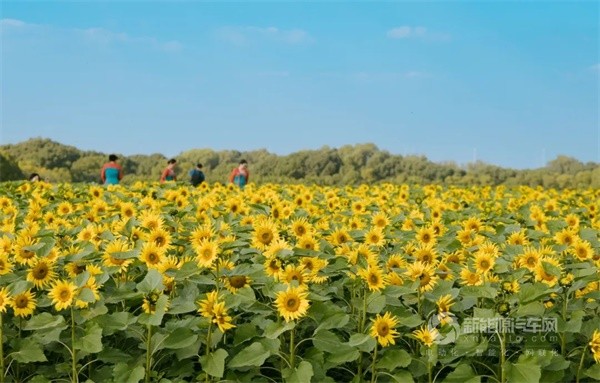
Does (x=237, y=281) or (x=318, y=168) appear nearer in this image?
(x=237, y=281)

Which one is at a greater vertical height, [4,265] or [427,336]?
[4,265]

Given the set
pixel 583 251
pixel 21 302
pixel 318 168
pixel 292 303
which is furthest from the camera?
pixel 318 168

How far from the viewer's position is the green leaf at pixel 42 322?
312 cm

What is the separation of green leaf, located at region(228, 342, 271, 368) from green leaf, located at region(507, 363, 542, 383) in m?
1.05

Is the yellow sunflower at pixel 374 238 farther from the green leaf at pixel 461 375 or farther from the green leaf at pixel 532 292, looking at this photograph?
the green leaf at pixel 461 375

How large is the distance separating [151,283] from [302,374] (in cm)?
78

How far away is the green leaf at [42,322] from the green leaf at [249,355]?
82 centimetres

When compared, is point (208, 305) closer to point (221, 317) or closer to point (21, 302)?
point (221, 317)

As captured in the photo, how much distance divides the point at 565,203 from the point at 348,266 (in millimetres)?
7416

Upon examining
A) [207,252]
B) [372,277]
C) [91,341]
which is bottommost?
[91,341]

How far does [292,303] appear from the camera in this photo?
2.99 m

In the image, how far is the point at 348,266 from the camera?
3676 mm

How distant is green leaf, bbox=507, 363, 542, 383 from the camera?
2.92m

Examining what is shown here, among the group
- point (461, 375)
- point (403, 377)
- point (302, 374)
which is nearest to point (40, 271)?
point (302, 374)
